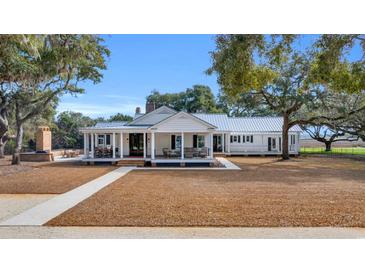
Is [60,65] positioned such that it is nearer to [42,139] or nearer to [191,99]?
[42,139]

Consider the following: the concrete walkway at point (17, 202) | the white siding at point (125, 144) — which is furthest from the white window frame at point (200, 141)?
the concrete walkway at point (17, 202)

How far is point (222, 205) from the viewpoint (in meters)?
8.13

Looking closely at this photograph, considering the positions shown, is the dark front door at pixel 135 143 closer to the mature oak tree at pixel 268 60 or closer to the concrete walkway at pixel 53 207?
the mature oak tree at pixel 268 60

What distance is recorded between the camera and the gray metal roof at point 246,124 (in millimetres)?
32219

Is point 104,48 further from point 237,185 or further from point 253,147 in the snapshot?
point 253,147

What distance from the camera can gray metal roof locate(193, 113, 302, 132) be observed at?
32.2 metres

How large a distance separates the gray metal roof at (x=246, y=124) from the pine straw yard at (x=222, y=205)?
2012 centimetres

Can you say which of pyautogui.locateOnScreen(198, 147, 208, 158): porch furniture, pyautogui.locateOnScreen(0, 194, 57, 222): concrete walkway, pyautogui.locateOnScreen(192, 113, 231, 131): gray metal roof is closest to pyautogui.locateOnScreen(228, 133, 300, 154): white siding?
pyautogui.locateOnScreen(192, 113, 231, 131): gray metal roof

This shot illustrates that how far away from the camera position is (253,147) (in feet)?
104

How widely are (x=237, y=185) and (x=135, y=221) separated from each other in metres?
5.86

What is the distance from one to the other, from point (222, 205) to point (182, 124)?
12.6 meters
